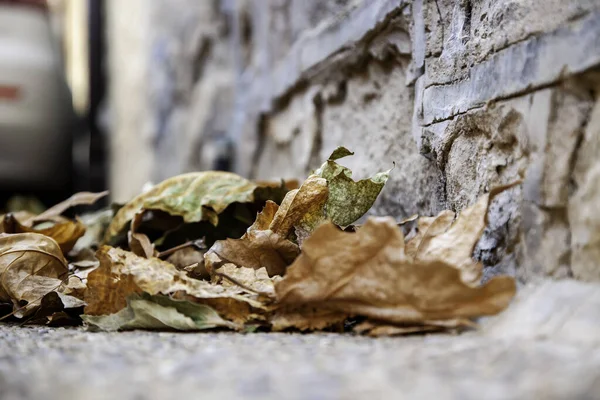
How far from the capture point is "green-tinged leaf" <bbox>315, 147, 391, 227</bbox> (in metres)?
1.12

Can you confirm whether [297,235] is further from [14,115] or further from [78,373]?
[14,115]

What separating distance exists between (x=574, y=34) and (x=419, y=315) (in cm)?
37

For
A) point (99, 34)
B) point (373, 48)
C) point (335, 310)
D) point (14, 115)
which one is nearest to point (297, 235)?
point (335, 310)

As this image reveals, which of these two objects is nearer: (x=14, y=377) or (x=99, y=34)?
(x=14, y=377)

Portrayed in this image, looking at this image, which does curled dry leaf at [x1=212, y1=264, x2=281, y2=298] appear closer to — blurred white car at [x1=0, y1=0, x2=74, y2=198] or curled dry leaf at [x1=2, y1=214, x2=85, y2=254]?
curled dry leaf at [x1=2, y1=214, x2=85, y2=254]

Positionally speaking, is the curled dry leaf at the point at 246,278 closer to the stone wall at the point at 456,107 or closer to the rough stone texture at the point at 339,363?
the rough stone texture at the point at 339,363

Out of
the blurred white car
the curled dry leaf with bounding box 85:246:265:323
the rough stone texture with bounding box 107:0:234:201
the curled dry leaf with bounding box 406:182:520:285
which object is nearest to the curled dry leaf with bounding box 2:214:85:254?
the curled dry leaf with bounding box 85:246:265:323

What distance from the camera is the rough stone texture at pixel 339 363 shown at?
54 centimetres

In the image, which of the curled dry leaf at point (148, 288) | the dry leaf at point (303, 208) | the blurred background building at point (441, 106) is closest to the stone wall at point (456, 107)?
the blurred background building at point (441, 106)

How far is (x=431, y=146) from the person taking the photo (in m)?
1.16

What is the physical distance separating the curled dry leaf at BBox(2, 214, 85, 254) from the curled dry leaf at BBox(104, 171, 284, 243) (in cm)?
9

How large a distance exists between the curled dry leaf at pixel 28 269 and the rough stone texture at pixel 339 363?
27 centimetres

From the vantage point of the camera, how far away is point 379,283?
81cm

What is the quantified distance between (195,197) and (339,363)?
801mm
